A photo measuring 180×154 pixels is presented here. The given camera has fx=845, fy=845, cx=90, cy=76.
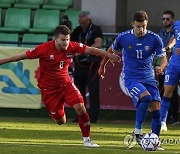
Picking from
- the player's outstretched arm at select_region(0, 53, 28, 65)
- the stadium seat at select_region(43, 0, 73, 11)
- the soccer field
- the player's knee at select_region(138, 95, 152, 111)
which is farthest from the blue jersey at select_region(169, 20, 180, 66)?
the stadium seat at select_region(43, 0, 73, 11)

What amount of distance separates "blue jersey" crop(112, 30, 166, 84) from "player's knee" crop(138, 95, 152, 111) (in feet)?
1.52

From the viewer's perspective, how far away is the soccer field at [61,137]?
12380 mm

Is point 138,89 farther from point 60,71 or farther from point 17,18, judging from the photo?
point 17,18

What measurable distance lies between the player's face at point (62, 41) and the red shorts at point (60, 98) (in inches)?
28.6

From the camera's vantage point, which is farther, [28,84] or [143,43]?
[28,84]

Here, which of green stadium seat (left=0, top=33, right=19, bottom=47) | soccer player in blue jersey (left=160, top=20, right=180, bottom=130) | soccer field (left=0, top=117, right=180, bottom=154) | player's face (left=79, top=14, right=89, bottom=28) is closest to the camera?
soccer field (left=0, top=117, right=180, bottom=154)

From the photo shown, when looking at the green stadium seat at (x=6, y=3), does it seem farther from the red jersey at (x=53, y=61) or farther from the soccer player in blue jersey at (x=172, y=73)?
the red jersey at (x=53, y=61)

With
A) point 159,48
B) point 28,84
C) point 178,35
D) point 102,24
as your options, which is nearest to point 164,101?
point 178,35

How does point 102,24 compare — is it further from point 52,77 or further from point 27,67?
point 52,77

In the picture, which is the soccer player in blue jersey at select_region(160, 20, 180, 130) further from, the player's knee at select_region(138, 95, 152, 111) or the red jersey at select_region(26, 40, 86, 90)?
the player's knee at select_region(138, 95, 152, 111)

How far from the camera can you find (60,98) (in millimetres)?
13914

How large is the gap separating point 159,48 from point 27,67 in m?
6.09

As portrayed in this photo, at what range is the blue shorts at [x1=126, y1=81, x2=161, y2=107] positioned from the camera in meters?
13.0

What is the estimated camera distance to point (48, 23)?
22.8 meters
